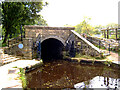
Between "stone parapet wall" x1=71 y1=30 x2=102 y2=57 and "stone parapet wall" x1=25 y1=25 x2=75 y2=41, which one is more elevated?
"stone parapet wall" x1=25 y1=25 x2=75 y2=41

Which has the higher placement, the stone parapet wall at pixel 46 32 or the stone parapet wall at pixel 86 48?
the stone parapet wall at pixel 46 32

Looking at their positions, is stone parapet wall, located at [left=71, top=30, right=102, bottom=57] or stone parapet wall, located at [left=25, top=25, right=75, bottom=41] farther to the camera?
stone parapet wall, located at [left=25, top=25, right=75, bottom=41]

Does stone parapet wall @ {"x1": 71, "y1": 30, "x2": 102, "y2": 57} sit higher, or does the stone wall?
the stone wall

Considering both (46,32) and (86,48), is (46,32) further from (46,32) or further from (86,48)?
(86,48)

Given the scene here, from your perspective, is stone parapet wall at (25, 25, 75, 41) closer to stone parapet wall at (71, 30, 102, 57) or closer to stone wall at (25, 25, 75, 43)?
stone wall at (25, 25, 75, 43)

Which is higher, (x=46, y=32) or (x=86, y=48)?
(x=46, y=32)

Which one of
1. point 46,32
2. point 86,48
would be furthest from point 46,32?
point 86,48

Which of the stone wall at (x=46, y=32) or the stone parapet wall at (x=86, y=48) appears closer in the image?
the stone parapet wall at (x=86, y=48)

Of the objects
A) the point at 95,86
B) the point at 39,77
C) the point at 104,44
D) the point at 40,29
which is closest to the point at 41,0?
the point at 40,29

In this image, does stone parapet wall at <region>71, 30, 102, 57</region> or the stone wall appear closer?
stone parapet wall at <region>71, 30, 102, 57</region>

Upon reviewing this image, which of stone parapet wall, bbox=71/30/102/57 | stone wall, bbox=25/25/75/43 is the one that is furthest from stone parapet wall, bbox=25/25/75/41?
stone parapet wall, bbox=71/30/102/57

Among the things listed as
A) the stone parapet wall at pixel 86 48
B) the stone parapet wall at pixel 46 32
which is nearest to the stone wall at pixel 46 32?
the stone parapet wall at pixel 46 32

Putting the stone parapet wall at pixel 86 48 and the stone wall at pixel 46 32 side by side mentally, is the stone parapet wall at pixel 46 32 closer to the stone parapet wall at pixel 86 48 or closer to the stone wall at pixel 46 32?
the stone wall at pixel 46 32

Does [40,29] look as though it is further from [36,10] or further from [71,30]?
[36,10]
